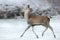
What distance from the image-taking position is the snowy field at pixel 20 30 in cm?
184

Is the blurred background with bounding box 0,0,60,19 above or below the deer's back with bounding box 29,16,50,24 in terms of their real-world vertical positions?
above

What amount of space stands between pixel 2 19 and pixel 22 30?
0.79 ft

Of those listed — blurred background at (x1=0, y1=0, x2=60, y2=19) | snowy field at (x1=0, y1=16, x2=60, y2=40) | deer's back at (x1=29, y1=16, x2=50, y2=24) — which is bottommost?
snowy field at (x1=0, y1=16, x2=60, y2=40)

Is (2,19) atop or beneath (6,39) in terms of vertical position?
atop

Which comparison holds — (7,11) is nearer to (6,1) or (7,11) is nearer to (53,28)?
(6,1)

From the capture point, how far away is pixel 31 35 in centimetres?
186

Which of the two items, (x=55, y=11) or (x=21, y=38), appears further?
(x=55, y=11)

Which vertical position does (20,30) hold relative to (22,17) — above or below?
below

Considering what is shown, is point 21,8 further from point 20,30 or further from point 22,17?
point 20,30

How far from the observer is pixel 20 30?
6.15 feet

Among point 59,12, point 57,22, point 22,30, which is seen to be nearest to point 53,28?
point 57,22

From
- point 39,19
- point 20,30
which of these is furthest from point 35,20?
point 20,30

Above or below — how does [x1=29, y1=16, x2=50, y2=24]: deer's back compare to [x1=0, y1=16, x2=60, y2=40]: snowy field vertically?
above

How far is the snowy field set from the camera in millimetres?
1838
